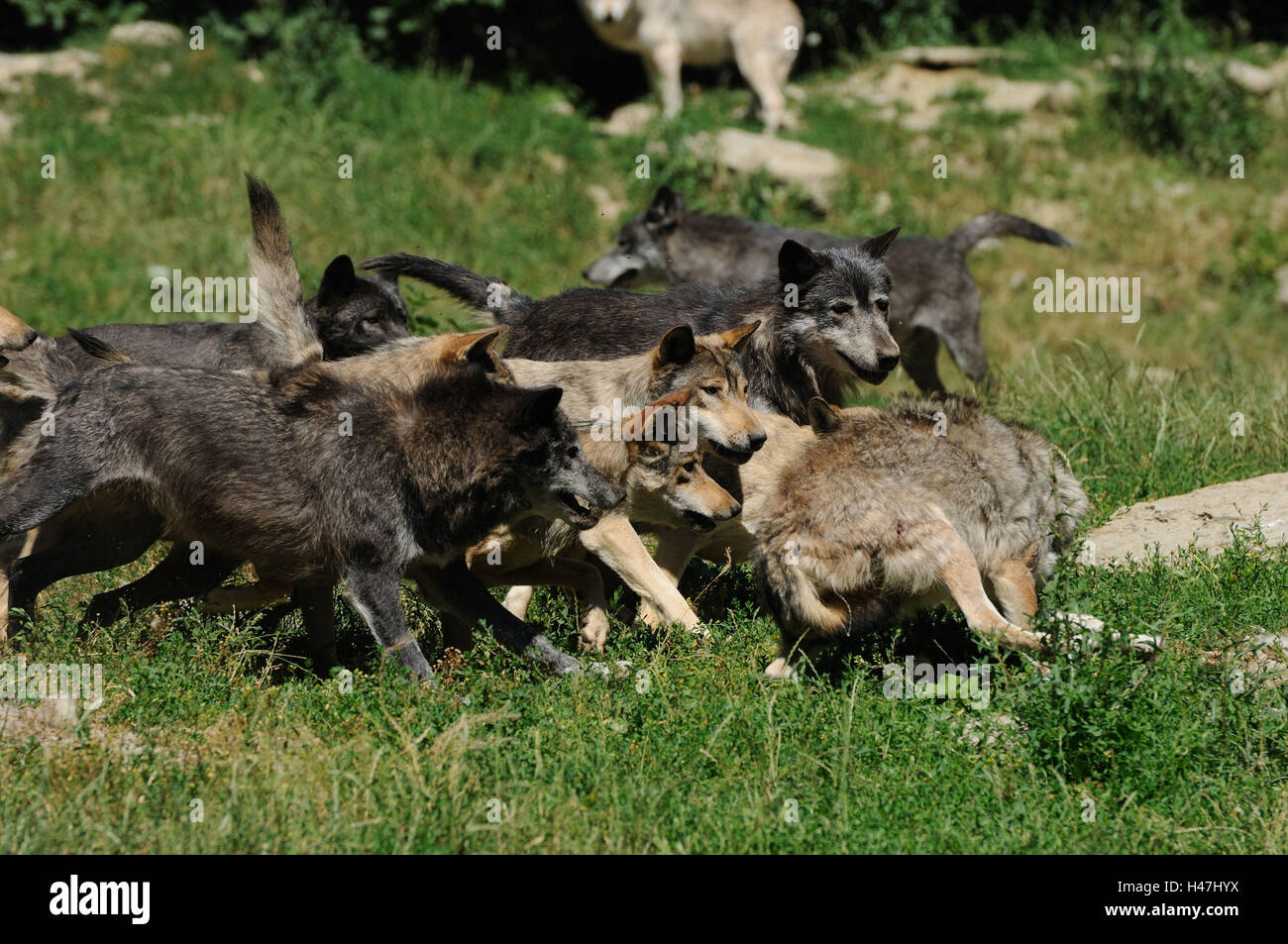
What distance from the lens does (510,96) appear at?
58.3 ft

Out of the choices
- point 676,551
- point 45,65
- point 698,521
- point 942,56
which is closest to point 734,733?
point 698,521

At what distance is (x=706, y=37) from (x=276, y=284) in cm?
1307

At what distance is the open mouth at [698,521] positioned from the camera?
22.1 feet

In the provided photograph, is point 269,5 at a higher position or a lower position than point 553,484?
higher

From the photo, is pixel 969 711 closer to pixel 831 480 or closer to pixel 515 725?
pixel 831 480

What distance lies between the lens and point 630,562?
6859 millimetres

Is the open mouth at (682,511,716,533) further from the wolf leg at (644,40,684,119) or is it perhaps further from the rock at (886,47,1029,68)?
the rock at (886,47,1029,68)

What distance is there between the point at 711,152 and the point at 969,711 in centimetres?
1105

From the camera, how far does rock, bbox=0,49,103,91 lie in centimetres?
1603

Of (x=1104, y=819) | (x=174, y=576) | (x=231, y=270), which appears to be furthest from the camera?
(x=231, y=270)

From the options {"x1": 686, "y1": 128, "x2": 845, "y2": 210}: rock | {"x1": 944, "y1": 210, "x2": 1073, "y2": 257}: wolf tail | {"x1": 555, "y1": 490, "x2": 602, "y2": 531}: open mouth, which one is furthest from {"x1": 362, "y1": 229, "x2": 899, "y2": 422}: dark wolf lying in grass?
{"x1": 686, "y1": 128, "x2": 845, "y2": 210}: rock

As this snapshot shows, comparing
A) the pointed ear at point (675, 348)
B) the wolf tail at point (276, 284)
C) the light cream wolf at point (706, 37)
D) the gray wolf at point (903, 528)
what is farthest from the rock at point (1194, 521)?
the light cream wolf at point (706, 37)

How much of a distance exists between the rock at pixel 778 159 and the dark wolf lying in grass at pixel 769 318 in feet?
24.0

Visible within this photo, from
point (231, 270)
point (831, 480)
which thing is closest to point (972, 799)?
point (831, 480)
